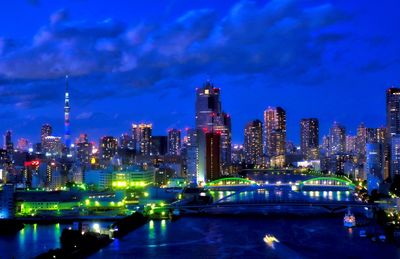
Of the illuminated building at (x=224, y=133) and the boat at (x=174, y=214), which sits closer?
the boat at (x=174, y=214)

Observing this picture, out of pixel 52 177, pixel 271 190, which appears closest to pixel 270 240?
pixel 52 177

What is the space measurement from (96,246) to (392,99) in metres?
24.8

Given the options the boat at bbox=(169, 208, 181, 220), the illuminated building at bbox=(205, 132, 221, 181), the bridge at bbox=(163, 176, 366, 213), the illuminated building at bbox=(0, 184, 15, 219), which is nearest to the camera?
the illuminated building at bbox=(0, 184, 15, 219)

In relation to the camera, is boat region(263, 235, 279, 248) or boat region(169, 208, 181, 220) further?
boat region(169, 208, 181, 220)

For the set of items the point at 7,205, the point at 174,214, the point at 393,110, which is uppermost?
the point at 393,110

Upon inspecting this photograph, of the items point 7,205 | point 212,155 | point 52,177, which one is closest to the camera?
point 7,205

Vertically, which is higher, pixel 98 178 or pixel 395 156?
pixel 395 156

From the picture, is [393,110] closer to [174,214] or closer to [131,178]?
[131,178]

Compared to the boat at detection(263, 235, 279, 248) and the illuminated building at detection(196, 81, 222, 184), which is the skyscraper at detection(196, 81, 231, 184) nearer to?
the illuminated building at detection(196, 81, 222, 184)

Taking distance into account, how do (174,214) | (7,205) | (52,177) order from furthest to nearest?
1. (52,177)
2. (174,214)
3. (7,205)

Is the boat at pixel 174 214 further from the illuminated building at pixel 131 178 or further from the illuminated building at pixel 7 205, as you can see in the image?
the illuminated building at pixel 131 178

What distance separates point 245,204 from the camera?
18.8 meters

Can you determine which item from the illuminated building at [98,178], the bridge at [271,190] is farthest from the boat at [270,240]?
the illuminated building at [98,178]

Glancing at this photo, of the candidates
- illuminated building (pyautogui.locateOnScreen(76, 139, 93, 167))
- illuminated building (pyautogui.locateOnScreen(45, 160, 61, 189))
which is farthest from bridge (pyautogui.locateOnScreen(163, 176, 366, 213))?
illuminated building (pyautogui.locateOnScreen(76, 139, 93, 167))
